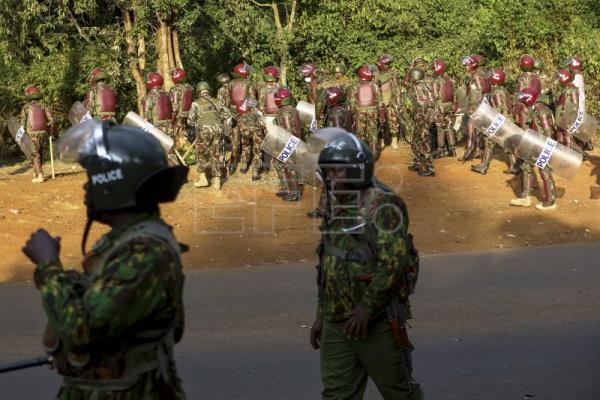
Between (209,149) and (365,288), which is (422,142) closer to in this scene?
(209,149)

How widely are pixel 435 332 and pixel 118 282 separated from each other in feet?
18.0

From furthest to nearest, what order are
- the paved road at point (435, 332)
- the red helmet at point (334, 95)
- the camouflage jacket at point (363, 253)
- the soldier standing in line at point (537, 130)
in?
the red helmet at point (334, 95) < the soldier standing in line at point (537, 130) < the paved road at point (435, 332) < the camouflage jacket at point (363, 253)

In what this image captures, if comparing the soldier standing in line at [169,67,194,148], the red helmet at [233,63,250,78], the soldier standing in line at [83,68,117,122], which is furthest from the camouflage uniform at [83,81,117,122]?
the red helmet at [233,63,250,78]

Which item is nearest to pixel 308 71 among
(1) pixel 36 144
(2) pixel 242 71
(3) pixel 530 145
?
(2) pixel 242 71

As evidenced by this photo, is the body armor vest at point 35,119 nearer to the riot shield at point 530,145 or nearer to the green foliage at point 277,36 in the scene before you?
the green foliage at point 277,36

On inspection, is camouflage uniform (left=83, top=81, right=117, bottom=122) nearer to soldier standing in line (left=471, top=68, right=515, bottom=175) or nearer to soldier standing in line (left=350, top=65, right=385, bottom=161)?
soldier standing in line (left=350, top=65, right=385, bottom=161)

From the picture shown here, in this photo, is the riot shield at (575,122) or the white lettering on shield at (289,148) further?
the riot shield at (575,122)

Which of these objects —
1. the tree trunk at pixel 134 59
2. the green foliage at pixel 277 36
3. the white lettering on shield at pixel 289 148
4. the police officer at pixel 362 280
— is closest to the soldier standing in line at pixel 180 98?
the green foliage at pixel 277 36

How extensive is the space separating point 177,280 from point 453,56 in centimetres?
1969

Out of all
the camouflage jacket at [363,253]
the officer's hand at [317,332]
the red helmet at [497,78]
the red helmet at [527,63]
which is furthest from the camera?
the red helmet at [527,63]

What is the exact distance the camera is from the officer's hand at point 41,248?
129 inches

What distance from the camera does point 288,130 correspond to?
15.9m

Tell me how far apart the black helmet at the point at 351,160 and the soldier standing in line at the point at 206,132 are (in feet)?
39.2

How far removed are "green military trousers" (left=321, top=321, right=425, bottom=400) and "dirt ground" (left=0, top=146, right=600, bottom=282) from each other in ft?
25.2
